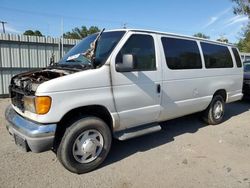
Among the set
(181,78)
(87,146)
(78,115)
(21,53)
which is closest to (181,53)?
(181,78)

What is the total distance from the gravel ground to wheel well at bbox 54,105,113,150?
66 centimetres

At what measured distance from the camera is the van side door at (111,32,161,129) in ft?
13.0

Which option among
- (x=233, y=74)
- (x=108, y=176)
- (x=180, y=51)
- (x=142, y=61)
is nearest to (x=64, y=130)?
(x=108, y=176)

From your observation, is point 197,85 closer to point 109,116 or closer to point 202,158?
point 202,158

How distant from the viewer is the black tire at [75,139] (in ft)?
11.8

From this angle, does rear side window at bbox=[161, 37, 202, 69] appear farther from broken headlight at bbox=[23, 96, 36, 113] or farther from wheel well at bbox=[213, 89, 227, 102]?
broken headlight at bbox=[23, 96, 36, 113]

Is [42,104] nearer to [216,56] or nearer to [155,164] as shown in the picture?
[155,164]

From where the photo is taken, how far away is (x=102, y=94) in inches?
149

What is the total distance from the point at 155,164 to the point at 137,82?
4.75 ft

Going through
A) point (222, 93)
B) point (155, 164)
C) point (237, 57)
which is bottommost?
point (155, 164)

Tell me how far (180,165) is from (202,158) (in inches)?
21.6

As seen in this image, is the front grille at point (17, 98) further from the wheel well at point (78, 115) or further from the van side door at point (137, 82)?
the van side door at point (137, 82)

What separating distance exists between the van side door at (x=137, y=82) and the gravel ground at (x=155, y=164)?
0.69 metres

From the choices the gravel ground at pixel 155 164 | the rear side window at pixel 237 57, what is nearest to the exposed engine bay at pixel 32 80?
the gravel ground at pixel 155 164
